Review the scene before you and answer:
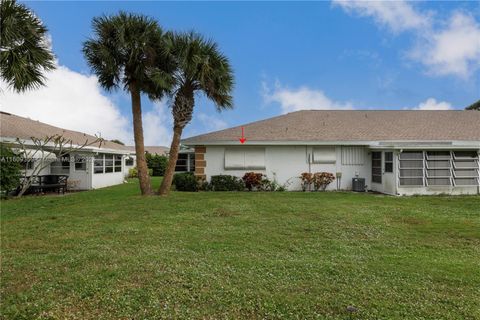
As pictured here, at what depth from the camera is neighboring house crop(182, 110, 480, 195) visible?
51.3 feet

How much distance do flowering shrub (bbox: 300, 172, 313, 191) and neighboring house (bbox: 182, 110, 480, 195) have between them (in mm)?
356

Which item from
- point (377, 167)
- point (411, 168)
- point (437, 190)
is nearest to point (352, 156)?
point (377, 167)

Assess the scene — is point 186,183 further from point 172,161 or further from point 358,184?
point 358,184

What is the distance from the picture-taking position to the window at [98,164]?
21181 millimetres

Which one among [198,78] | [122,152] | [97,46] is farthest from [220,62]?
[122,152]

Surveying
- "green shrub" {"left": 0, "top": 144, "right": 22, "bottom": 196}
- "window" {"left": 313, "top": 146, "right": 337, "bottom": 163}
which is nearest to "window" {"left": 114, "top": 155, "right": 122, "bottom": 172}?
"green shrub" {"left": 0, "top": 144, "right": 22, "bottom": 196}

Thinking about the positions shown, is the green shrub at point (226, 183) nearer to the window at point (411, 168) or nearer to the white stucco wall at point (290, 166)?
the white stucco wall at point (290, 166)

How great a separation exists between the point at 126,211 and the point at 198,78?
6.64m

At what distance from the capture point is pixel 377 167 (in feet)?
56.9

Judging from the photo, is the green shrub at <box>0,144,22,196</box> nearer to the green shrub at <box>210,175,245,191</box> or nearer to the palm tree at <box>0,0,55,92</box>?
the palm tree at <box>0,0,55,92</box>

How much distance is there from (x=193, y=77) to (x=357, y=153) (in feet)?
32.2

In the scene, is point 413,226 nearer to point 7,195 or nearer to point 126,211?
point 126,211

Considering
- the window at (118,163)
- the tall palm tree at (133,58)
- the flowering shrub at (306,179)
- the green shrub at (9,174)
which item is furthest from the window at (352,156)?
the window at (118,163)

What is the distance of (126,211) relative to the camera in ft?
35.0
